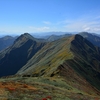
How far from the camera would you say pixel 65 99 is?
43.3 m

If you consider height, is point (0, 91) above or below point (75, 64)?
above

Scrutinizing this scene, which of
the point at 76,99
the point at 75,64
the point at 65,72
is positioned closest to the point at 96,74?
the point at 75,64

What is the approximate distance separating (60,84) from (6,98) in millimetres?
34058

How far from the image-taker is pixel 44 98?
136 ft

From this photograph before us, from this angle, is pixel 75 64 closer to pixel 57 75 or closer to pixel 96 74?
pixel 96 74

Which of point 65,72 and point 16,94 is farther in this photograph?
point 65,72

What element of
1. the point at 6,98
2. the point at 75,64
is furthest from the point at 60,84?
the point at 75,64

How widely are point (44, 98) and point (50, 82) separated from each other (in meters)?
27.8

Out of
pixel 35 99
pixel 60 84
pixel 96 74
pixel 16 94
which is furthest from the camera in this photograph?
pixel 96 74

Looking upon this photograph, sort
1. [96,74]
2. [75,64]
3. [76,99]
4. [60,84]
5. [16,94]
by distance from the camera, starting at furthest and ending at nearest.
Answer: [96,74] → [75,64] → [60,84] → [76,99] → [16,94]

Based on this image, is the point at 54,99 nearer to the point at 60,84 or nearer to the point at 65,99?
the point at 65,99

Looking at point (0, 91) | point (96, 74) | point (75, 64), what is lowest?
point (96, 74)

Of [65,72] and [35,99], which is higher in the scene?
[35,99]

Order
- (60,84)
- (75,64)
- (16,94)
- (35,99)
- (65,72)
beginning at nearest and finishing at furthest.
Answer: (35,99)
(16,94)
(60,84)
(65,72)
(75,64)
